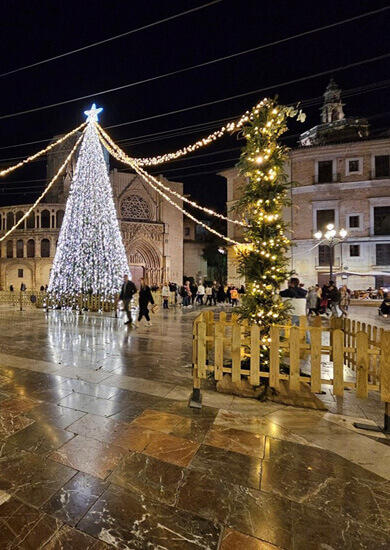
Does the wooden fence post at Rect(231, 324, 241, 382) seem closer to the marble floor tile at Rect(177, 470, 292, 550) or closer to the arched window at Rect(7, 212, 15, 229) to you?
the marble floor tile at Rect(177, 470, 292, 550)

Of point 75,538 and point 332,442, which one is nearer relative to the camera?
point 75,538

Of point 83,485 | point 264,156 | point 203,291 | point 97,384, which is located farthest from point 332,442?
point 203,291

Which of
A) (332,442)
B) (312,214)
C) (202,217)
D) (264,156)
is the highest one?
(202,217)

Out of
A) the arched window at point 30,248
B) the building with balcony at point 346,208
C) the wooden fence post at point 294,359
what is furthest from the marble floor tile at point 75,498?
the arched window at point 30,248

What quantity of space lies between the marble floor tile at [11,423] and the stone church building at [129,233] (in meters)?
30.1

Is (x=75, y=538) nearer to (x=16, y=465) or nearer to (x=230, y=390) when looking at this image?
(x=16, y=465)

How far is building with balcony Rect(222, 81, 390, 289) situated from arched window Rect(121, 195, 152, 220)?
46.7 ft

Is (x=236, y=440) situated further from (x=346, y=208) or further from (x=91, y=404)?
(x=346, y=208)

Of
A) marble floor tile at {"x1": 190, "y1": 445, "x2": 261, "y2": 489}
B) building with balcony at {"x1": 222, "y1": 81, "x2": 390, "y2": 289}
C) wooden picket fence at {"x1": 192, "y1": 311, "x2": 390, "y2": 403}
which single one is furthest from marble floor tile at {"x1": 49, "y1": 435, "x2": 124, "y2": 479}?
building with balcony at {"x1": 222, "y1": 81, "x2": 390, "y2": 289}

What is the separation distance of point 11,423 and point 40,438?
609 mm

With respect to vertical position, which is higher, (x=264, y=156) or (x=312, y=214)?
(x=312, y=214)

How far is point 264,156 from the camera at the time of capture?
4855mm

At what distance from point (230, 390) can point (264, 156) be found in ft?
12.8

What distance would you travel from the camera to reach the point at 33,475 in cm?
250
